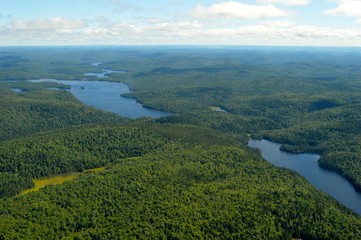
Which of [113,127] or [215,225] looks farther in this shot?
[113,127]

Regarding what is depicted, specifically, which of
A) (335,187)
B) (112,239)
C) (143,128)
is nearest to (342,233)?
(335,187)

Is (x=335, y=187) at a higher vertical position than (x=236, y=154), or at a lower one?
lower

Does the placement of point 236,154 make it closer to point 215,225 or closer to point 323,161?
point 323,161

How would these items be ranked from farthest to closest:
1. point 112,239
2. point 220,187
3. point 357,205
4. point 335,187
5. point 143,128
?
1. point 143,128
2. point 335,187
3. point 357,205
4. point 220,187
5. point 112,239

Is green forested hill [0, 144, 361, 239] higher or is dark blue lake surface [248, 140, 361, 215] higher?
green forested hill [0, 144, 361, 239]

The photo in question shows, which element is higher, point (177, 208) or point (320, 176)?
point (177, 208)

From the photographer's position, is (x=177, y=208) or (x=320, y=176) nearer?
(x=177, y=208)

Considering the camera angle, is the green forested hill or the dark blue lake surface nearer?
the green forested hill

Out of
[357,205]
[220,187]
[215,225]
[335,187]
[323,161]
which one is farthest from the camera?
[323,161]
